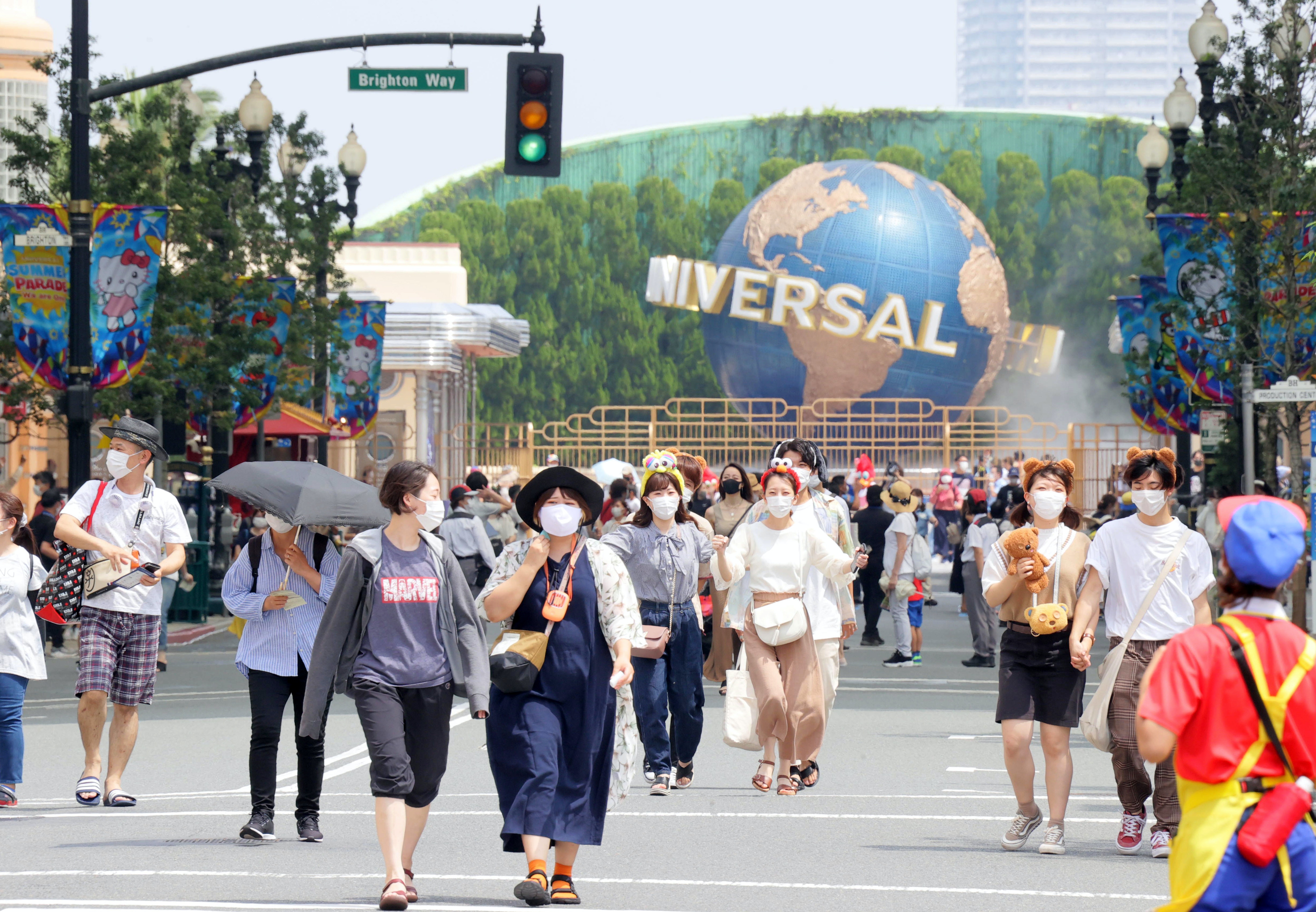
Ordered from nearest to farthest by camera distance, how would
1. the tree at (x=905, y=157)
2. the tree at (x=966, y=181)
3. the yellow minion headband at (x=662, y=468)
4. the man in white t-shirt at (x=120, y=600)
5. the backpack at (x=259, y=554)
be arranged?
the backpack at (x=259, y=554)
the man in white t-shirt at (x=120, y=600)
the yellow minion headband at (x=662, y=468)
the tree at (x=966, y=181)
the tree at (x=905, y=157)

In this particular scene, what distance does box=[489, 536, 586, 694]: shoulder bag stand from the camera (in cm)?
698

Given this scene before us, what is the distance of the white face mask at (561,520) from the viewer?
7.16 metres

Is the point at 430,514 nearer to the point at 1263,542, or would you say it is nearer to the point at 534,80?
the point at 1263,542

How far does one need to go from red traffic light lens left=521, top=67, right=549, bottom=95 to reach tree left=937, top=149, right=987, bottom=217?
184 ft

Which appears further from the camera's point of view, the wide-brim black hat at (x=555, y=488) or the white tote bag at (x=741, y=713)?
the white tote bag at (x=741, y=713)

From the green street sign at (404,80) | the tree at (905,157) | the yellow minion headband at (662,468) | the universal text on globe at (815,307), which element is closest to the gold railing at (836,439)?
the universal text on globe at (815,307)

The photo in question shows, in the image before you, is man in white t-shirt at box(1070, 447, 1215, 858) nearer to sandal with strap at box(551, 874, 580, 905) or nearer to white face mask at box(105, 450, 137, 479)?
sandal with strap at box(551, 874, 580, 905)

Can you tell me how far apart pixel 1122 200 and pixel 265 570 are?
2568 inches

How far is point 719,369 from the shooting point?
5828cm

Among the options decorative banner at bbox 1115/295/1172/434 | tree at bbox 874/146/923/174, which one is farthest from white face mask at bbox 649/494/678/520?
tree at bbox 874/146/923/174

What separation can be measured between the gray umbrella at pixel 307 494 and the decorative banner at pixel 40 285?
8.97 meters

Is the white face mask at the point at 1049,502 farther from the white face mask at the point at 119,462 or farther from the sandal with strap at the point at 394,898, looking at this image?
the white face mask at the point at 119,462

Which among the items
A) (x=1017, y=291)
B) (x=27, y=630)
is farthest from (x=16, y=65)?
(x=1017, y=291)

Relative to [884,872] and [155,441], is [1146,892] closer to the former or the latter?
[884,872]
